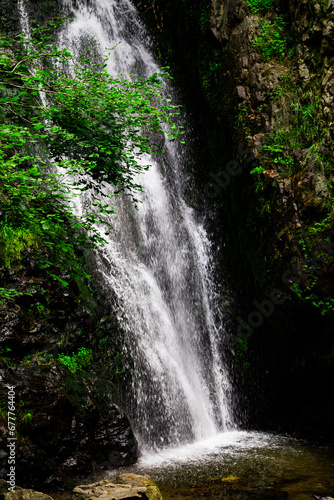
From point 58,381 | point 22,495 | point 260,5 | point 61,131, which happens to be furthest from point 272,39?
point 22,495

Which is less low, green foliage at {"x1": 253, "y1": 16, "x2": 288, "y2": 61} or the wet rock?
green foliage at {"x1": 253, "y1": 16, "x2": 288, "y2": 61}

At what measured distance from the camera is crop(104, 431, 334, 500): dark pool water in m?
4.57

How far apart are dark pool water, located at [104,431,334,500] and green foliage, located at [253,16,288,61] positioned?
7.18 m

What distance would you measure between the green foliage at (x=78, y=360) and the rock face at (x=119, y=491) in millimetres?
2323

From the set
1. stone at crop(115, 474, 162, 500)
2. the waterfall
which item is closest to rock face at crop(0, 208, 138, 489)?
the waterfall

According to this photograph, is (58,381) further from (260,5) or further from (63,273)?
(260,5)

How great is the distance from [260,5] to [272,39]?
1.01 meters

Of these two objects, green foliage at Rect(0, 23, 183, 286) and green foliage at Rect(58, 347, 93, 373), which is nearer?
green foliage at Rect(0, 23, 183, 286)

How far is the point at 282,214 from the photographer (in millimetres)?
7129

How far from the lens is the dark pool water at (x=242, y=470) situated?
180 inches

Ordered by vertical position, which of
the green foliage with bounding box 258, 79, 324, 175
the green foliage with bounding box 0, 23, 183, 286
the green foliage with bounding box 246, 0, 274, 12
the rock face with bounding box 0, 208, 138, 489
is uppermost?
the green foliage with bounding box 246, 0, 274, 12

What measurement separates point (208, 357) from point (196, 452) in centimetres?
260

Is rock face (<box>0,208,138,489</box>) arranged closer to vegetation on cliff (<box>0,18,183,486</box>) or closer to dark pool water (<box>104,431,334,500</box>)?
vegetation on cliff (<box>0,18,183,486</box>)

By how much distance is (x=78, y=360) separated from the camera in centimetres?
623
